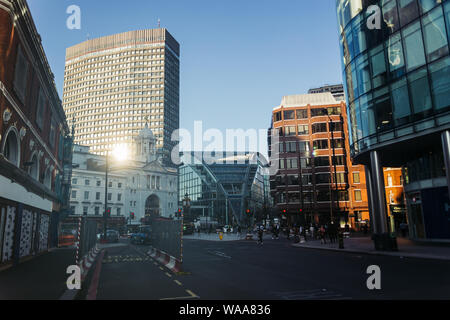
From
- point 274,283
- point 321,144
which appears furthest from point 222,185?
point 274,283

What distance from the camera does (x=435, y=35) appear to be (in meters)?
22.1

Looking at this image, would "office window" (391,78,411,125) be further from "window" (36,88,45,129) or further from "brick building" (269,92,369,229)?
"brick building" (269,92,369,229)

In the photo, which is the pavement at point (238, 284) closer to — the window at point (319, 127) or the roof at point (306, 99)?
the window at point (319, 127)

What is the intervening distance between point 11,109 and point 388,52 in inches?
977

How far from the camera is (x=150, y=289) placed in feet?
32.6

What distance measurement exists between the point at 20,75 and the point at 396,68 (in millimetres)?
24224

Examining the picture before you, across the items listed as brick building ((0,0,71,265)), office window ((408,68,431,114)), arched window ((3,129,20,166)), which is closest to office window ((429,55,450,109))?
office window ((408,68,431,114))

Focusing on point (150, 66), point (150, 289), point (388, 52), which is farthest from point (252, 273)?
point (150, 66)

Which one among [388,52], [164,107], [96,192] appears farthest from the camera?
[164,107]

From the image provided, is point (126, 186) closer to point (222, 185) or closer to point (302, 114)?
point (222, 185)

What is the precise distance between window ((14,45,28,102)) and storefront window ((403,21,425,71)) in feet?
79.4

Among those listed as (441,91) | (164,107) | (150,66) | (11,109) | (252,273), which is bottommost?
(252,273)
